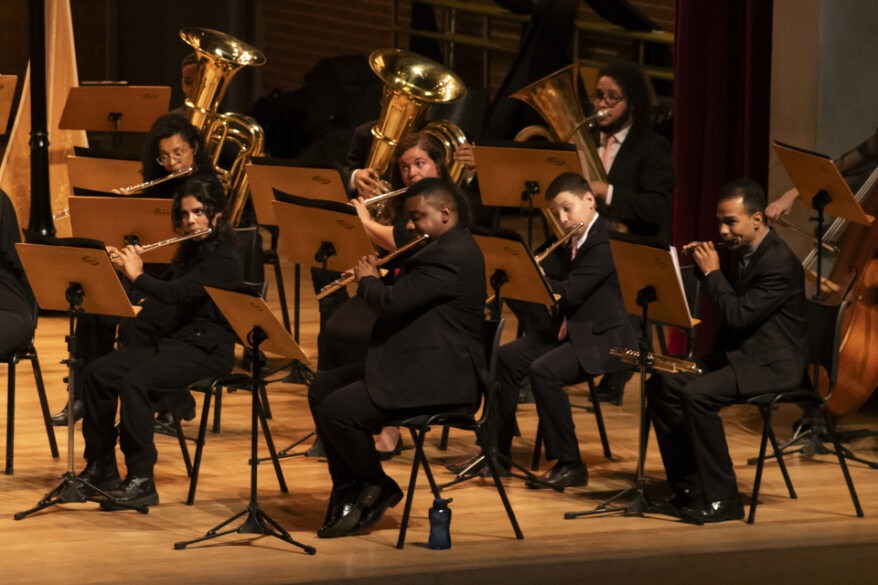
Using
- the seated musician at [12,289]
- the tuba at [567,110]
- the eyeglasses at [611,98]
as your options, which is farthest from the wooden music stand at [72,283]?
the eyeglasses at [611,98]

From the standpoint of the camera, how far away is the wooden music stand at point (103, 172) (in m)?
6.12

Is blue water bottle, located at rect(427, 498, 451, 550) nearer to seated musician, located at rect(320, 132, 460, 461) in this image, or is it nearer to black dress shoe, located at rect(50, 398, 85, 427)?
seated musician, located at rect(320, 132, 460, 461)

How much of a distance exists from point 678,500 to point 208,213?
1757 mm

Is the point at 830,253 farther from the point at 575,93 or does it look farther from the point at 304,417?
the point at 304,417

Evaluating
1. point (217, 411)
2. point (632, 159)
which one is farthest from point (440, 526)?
point (632, 159)

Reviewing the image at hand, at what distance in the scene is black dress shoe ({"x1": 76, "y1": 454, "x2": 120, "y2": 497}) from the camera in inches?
196

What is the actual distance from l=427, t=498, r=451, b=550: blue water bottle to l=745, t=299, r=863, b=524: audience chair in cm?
97

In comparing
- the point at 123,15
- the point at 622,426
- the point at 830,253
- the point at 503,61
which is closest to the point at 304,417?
the point at 622,426

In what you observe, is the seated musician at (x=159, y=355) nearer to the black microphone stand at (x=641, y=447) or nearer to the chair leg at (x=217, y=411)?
the chair leg at (x=217, y=411)

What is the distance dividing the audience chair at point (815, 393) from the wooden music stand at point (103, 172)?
2.65 metres

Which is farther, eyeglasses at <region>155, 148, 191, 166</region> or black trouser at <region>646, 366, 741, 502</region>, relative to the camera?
eyeglasses at <region>155, 148, 191, 166</region>

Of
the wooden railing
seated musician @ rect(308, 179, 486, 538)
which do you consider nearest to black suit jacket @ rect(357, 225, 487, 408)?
seated musician @ rect(308, 179, 486, 538)

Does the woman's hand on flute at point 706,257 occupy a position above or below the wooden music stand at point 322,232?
above

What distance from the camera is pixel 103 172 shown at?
6152 mm
